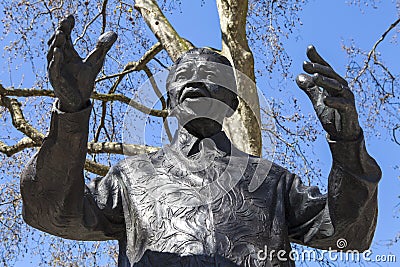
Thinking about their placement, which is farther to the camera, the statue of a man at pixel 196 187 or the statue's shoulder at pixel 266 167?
the statue's shoulder at pixel 266 167

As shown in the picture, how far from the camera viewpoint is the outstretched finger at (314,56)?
3664 mm

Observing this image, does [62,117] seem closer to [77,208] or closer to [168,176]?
[77,208]

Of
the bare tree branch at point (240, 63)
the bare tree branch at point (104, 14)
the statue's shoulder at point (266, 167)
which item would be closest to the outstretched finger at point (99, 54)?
the statue's shoulder at point (266, 167)

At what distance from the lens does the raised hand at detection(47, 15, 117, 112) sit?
11.4 feet

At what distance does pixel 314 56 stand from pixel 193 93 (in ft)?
2.35

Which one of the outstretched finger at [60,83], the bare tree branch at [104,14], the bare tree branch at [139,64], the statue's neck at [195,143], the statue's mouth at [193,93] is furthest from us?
the bare tree branch at [104,14]

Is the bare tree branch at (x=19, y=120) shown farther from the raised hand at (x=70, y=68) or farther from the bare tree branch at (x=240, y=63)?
the raised hand at (x=70, y=68)

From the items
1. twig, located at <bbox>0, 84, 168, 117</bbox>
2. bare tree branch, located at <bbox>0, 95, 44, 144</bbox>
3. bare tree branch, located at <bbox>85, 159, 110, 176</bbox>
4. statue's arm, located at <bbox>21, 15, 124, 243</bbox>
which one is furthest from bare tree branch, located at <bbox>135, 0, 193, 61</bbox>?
statue's arm, located at <bbox>21, 15, 124, 243</bbox>

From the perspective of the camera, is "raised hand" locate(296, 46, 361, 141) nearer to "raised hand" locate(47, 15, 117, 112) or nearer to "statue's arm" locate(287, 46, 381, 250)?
"statue's arm" locate(287, 46, 381, 250)

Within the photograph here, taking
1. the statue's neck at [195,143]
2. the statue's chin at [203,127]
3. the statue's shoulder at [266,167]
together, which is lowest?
the statue's shoulder at [266,167]

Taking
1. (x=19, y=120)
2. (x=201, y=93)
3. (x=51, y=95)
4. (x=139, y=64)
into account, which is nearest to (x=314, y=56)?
(x=201, y=93)

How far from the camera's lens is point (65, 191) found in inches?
147

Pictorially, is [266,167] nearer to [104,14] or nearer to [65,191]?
[65,191]

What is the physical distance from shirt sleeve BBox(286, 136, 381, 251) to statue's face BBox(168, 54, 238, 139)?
1.59 feet
